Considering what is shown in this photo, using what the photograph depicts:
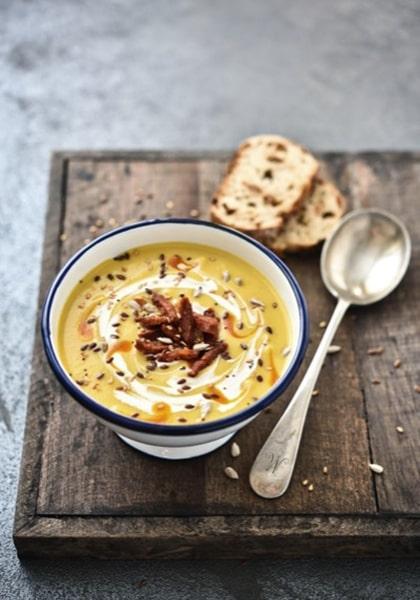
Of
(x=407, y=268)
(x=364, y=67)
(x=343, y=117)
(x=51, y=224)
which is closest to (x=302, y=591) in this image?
(x=407, y=268)

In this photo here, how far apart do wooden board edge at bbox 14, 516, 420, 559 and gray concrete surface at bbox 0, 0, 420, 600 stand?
75cm

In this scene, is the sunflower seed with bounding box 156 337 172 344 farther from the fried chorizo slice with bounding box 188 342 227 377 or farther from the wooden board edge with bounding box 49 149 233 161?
the wooden board edge with bounding box 49 149 233 161

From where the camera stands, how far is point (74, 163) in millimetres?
3721

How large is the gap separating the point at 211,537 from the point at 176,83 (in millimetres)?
2545

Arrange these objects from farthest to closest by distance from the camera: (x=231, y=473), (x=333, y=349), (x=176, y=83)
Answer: (x=176, y=83), (x=333, y=349), (x=231, y=473)

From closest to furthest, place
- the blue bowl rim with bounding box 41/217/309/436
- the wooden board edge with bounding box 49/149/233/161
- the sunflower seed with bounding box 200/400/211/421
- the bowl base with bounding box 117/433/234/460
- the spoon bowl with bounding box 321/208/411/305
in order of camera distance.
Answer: the blue bowl rim with bounding box 41/217/309/436
the sunflower seed with bounding box 200/400/211/421
the bowl base with bounding box 117/433/234/460
the spoon bowl with bounding box 321/208/411/305
the wooden board edge with bounding box 49/149/233/161

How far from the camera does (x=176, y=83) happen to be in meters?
4.51

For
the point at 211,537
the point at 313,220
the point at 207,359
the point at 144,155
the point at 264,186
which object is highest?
the point at 144,155

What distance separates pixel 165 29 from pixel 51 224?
1768 mm

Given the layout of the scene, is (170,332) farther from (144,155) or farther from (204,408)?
(144,155)

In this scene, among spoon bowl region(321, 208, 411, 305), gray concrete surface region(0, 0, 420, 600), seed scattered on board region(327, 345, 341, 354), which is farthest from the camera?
gray concrete surface region(0, 0, 420, 600)

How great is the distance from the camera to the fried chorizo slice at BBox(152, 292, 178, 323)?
2.83 m

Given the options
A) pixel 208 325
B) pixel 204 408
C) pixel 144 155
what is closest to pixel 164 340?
pixel 208 325

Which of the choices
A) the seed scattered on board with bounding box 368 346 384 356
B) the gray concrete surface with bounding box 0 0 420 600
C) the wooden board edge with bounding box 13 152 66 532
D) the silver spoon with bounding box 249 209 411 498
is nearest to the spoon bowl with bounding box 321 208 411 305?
the silver spoon with bounding box 249 209 411 498
